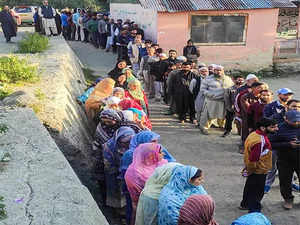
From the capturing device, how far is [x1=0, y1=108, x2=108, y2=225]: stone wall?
3.02 meters

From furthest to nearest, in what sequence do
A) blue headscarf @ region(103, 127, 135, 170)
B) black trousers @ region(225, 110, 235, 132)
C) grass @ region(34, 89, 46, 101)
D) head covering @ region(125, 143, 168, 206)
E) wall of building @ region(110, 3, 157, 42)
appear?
wall of building @ region(110, 3, 157, 42) < black trousers @ region(225, 110, 235, 132) < grass @ region(34, 89, 46, 101) < blue headscarf @ region(103, 127, 135, 170) < head covering @ region(125, 143, 168, 206)

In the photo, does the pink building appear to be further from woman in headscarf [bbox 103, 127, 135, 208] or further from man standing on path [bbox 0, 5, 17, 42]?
woman in headscarf [bbox 103, 127, 135, 208]

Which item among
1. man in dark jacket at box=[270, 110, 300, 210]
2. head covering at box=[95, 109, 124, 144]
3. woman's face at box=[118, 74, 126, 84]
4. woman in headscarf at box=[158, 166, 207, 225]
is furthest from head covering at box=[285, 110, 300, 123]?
woman's face at box=[118, 74, 126, 84]

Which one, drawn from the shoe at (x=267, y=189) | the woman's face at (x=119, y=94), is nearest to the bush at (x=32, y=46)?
the woman's face at (x=119, y=94)

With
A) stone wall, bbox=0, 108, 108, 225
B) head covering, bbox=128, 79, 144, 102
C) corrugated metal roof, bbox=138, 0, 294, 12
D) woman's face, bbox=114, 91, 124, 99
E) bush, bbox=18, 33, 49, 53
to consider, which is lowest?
stone wall, bbox=0, 108, 108, 225

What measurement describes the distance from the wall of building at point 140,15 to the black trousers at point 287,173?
381 inches

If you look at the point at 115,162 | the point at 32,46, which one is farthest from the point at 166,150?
the point at 32,46

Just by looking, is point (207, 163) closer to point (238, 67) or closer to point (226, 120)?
point (226, 120)

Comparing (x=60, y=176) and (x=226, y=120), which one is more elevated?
(x=60, y=176)

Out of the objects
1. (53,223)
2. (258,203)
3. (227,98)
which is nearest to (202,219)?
(53,223)

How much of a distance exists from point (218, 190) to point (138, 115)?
5.66 ft

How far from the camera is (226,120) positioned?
8227mm

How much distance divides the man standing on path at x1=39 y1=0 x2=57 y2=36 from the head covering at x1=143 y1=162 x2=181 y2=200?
12607 millimetres

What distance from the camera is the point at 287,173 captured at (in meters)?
5.10
